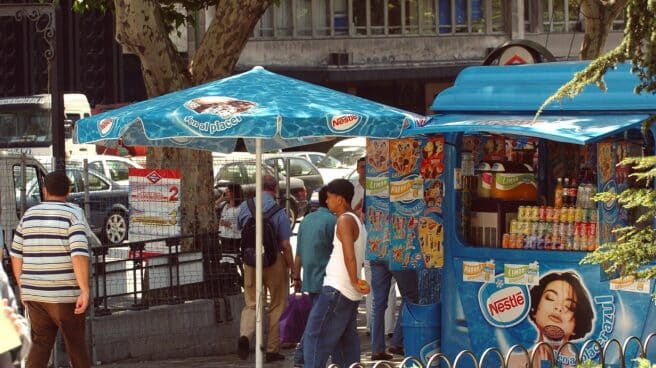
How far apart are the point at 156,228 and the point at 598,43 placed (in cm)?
931

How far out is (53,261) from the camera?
365 inches

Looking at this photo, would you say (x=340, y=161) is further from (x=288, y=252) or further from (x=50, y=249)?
(x=50, y=249)

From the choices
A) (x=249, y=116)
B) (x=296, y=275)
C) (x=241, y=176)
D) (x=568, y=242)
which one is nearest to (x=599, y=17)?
(x=241, y=176)

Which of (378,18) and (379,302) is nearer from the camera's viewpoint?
(379,302)

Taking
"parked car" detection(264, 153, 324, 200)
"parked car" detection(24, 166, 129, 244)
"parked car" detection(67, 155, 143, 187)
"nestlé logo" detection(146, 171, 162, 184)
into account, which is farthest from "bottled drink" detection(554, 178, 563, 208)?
"parked car" detection(264, 153, 324, 200)

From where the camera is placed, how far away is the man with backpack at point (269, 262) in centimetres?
1165

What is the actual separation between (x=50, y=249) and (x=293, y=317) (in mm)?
3807

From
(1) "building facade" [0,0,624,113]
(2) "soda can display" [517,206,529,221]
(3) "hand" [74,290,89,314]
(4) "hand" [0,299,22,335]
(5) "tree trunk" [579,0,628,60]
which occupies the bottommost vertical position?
(3) "hand" [74,290,89,314]

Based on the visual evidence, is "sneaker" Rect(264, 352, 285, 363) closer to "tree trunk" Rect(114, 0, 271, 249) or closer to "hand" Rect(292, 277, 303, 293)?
"hand" Rect(292, 277, 303, 293)

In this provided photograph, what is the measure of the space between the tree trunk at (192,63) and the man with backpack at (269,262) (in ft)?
4.44

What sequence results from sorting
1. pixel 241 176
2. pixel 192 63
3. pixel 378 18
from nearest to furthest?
pixel 192 63
pixel 241 176
pixel 378 18

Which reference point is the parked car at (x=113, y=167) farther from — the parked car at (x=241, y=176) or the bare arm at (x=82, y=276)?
the bare arm at (x=82, y=276)

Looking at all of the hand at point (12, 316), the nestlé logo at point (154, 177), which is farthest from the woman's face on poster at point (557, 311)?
the hand at point (12, 316)

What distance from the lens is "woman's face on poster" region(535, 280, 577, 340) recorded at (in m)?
9.48
